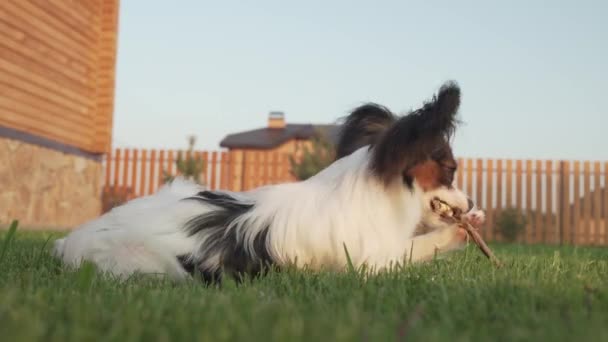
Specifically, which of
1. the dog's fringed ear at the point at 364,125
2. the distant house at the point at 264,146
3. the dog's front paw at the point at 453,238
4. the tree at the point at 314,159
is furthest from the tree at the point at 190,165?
the dog's front paw at the point at 453,238

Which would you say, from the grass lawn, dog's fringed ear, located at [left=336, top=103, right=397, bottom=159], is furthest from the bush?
the grass lawn

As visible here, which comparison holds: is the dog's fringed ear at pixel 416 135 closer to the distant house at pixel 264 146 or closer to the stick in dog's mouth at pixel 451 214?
the stick in dog's mouth at pixel 451 214

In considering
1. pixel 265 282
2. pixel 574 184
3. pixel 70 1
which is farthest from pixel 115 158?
pixel 265 282

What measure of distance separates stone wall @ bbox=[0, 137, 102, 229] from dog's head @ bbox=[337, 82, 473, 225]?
925cm

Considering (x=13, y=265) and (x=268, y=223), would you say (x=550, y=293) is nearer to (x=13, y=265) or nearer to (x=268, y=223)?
(x=268, y=223)

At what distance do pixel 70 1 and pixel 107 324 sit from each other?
12.4 metres

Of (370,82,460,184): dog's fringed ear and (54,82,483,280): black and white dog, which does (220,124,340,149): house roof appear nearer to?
(54,82,483,280): black and white dog

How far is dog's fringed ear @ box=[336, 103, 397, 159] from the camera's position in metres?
4.21

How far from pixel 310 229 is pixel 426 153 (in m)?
0.82

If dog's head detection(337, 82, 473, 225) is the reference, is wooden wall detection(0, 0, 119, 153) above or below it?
above

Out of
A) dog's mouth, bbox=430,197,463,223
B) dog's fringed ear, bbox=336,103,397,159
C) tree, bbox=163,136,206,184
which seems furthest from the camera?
tree, bbox=163,136,206,184

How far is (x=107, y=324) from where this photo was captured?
1.77m

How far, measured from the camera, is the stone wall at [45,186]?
11.2 metres

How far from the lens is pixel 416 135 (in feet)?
11.4
